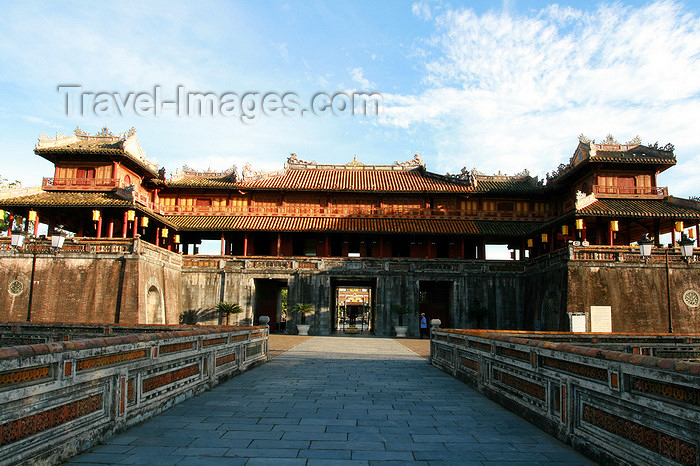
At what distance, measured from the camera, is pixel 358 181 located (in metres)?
36.2

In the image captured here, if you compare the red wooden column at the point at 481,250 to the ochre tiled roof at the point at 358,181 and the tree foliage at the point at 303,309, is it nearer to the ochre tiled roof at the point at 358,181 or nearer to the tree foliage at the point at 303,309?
the ochre tiled roof at the point at 358,181

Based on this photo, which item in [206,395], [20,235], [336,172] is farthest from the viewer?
[336,172]

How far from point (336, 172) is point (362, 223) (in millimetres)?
6412

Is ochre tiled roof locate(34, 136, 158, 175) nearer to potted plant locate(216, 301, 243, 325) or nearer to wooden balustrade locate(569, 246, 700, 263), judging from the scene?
potted plant locate(216, 301, 243, 325)

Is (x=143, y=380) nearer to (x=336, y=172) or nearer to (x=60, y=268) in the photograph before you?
(x=60, y=268)

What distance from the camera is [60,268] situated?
2498cm

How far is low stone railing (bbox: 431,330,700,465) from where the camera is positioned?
153 inches

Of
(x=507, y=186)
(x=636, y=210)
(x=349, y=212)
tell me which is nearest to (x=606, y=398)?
(x=636, y=210)

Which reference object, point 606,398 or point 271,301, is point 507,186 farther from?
point 606,398

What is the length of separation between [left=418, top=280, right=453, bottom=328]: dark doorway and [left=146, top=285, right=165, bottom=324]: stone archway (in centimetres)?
1681

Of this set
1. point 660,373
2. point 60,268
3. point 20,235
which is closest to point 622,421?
point 660,373

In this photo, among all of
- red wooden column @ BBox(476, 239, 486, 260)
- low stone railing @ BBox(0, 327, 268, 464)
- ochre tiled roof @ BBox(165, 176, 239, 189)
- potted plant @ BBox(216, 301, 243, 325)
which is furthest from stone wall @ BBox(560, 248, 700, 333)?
ochre tiled roof @ BBox(165, 176, 239, 189)

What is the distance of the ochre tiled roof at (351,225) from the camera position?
32266 mm

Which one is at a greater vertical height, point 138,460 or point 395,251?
point 395,251
